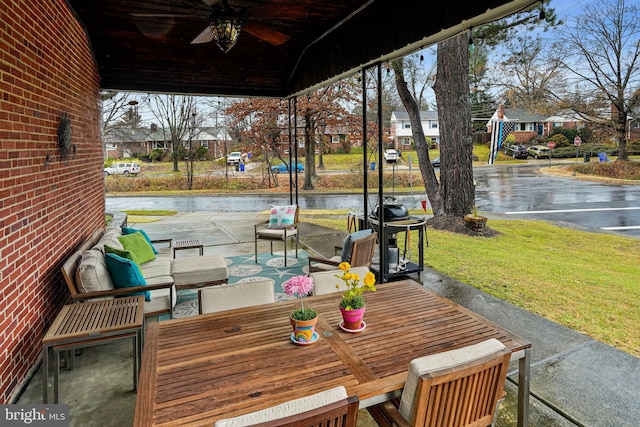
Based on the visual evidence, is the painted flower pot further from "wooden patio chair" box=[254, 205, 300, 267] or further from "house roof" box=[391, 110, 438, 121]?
"house roof" box=[391, 110, 438, 121]

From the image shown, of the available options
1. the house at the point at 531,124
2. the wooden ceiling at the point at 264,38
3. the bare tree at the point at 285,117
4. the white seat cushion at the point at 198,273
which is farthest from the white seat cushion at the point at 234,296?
the house at the point at 531,124

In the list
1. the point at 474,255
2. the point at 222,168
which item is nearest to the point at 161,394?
the point at 474,255

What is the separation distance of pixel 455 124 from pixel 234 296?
273 inches

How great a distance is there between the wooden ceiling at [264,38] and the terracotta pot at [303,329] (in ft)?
7.39

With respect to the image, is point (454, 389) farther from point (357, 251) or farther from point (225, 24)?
point (225, 24)

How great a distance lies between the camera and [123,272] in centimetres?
304

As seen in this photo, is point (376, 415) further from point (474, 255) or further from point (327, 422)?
point (474, 255)

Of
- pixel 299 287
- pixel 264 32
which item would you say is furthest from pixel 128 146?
pixel 299 287

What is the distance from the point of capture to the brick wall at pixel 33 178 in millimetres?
2211

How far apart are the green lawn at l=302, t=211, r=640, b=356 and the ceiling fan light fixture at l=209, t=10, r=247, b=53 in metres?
3.63

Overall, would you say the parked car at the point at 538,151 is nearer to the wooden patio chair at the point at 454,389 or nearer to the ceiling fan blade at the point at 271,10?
the ceiling fan blade at the point at 271,10

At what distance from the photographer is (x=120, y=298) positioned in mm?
2898

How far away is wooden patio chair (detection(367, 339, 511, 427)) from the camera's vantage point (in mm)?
1343

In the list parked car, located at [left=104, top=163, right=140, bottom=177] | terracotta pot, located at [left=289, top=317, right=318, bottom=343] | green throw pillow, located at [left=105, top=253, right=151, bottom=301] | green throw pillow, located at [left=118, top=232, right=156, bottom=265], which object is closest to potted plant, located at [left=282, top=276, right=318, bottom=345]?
terracotta pot, located at [left=289, top=317, right=318, bottom=343]
